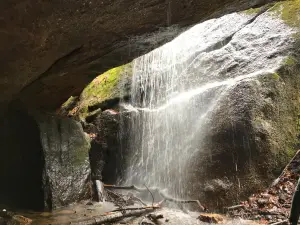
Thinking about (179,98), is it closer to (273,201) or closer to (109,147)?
(109,147)

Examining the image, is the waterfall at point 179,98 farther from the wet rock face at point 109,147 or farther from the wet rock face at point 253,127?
the wet rock face at point 109,147

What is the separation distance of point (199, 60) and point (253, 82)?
93.9 inches

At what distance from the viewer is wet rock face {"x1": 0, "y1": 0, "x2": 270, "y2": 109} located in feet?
12.0

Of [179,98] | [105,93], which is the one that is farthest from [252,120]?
[105,93]

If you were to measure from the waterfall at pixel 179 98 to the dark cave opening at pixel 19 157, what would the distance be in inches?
110

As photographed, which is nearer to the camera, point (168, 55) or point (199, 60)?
point (199, 60)

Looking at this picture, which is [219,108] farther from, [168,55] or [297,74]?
[168,55]

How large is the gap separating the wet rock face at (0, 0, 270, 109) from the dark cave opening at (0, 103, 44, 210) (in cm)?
154

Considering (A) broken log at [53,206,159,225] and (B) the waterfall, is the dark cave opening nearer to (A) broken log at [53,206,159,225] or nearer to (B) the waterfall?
(B) the waterfall

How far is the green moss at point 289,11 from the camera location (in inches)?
308

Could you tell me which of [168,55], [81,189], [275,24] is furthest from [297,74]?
[81,189]

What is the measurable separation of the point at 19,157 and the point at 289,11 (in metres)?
8.64

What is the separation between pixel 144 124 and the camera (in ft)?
30.7

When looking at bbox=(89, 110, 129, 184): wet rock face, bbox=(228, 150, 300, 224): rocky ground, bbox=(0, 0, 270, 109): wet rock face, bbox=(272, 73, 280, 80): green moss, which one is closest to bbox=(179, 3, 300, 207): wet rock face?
bbox=(272, 73, 280, 80): green moss
